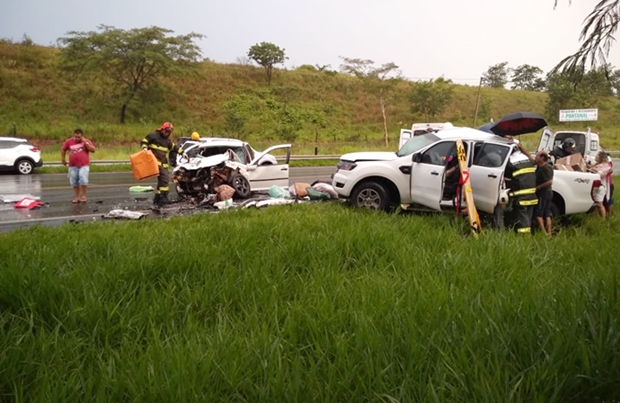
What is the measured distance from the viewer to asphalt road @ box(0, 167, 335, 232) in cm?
855

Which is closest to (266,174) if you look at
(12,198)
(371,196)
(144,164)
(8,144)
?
(144,164)

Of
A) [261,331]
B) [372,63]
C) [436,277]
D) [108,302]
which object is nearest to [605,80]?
[436,277]

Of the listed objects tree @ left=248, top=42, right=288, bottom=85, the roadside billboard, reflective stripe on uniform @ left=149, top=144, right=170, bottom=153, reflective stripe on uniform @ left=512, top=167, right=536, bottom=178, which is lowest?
reflective stripe on uniform @ left=512, top=167, right=536, bottom=178

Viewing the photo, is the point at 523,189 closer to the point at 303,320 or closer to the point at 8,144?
the point at 303,320

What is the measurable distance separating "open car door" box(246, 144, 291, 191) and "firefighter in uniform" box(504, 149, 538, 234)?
574 centimetres

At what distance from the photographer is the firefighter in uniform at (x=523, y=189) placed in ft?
24.3

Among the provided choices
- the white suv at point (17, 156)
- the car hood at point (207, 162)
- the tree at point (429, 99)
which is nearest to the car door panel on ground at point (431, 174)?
the car hood at point (207, 162)

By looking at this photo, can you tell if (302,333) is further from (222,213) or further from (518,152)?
(518,152)

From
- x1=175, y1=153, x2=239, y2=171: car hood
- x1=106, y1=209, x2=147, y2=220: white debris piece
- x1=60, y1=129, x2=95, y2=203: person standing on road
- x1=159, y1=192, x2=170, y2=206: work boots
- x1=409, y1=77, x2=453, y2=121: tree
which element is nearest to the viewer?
x1=106, y1=209, x2=147, y2=220: white debris piece

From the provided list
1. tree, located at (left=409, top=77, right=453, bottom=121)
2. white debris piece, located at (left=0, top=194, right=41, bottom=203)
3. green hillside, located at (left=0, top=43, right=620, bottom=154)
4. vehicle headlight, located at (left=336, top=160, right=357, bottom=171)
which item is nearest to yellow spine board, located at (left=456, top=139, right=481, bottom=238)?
vehicle headlight, located at (left=336, top=160, right=357, bottom=171)

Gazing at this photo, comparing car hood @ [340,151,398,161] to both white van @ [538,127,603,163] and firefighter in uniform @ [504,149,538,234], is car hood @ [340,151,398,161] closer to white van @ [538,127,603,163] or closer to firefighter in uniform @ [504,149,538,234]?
firefighter in uniform @ [504,149,538,234]

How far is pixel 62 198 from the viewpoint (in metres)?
11.0

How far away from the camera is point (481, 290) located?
383 centimetres

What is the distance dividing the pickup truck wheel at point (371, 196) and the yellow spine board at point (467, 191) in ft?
5.52
